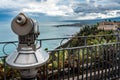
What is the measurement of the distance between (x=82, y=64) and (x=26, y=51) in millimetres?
2571

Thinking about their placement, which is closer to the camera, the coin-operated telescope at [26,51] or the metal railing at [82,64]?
the coin-operated telescope at [26,51]

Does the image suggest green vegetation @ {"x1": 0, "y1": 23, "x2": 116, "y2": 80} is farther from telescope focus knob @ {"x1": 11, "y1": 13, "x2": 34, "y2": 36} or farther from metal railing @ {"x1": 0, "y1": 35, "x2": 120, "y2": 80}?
telescope focus knob @ {"x1": 11, "y1": 13, "x2": 34, "y2": 36}

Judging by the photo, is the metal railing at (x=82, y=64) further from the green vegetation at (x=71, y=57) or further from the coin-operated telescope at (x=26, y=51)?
the coin-operated telescope at (x=26, y=51)

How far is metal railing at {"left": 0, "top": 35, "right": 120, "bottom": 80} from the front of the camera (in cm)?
421

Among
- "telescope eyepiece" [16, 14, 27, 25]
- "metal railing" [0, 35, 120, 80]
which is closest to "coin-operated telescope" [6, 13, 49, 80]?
"telescope eyepiece" [16, 14, 27, 25]

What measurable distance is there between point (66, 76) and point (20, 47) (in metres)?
2.67

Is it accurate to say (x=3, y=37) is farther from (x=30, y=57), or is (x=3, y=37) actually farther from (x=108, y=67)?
(x=108, y=67)

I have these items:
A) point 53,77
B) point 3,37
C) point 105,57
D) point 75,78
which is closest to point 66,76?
point 75,78

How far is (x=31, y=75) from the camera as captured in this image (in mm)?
2199

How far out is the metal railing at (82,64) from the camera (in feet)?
13.8

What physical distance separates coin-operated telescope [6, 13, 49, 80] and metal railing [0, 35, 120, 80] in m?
1.73

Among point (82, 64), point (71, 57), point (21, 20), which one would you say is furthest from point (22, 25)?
point (71, 57)

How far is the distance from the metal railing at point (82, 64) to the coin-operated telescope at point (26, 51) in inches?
68.3

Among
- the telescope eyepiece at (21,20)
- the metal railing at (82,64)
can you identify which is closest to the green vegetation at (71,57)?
the metal railing at (82,64)
